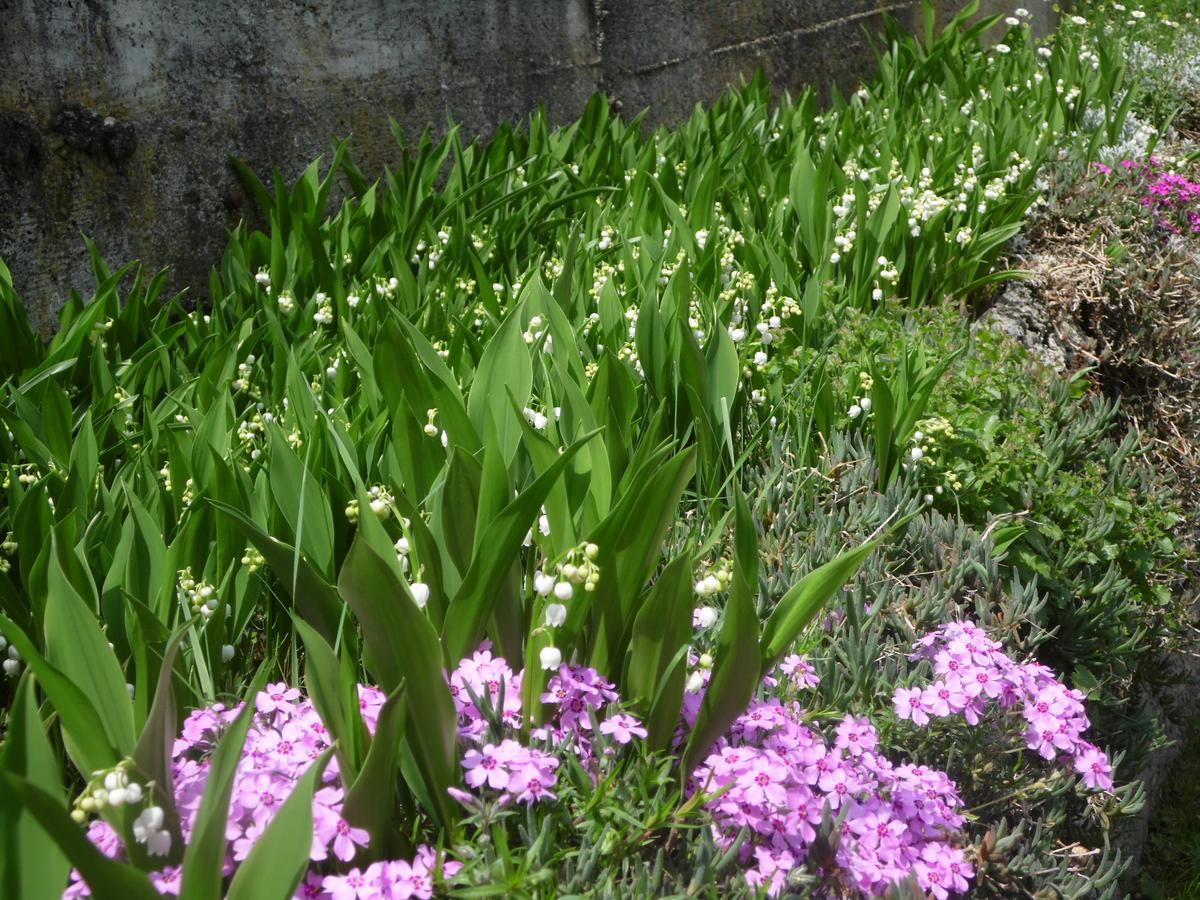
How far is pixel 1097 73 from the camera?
185 inches

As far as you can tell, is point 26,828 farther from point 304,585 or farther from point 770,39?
point 770,39

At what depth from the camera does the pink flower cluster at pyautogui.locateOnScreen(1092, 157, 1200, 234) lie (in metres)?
3.67

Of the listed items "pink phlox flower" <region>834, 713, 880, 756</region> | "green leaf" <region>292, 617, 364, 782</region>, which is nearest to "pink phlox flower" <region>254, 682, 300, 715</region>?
"green leaf" <region>292, 617, 364, 782</region>

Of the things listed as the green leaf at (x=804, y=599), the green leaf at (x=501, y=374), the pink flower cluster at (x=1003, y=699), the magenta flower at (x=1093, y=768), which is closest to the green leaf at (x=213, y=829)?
the green leaf at (x=804, y=599)

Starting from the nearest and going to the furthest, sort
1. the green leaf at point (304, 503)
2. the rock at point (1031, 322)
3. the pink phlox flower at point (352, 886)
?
1. the pink phlox flower at point (352, 886)
2. the green leaf at point (304, 503)
3. the rock at point (1031, 322)

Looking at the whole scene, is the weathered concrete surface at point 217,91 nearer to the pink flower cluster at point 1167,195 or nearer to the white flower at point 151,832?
the pink flower cluster at point 1167,195

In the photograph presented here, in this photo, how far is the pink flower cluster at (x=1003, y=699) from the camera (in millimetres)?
1518

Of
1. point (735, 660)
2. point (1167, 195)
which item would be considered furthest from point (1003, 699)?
point (1167, 195)

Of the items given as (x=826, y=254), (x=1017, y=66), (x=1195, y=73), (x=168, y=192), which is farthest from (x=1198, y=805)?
(x=1195, y=73)

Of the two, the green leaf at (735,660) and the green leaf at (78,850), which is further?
the green leaf at (735,660)

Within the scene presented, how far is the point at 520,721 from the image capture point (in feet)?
4.66

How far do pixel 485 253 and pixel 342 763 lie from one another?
1.97 meters

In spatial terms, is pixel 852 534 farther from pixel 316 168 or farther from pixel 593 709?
pixel 316 168

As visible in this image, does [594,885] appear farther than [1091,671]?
No
